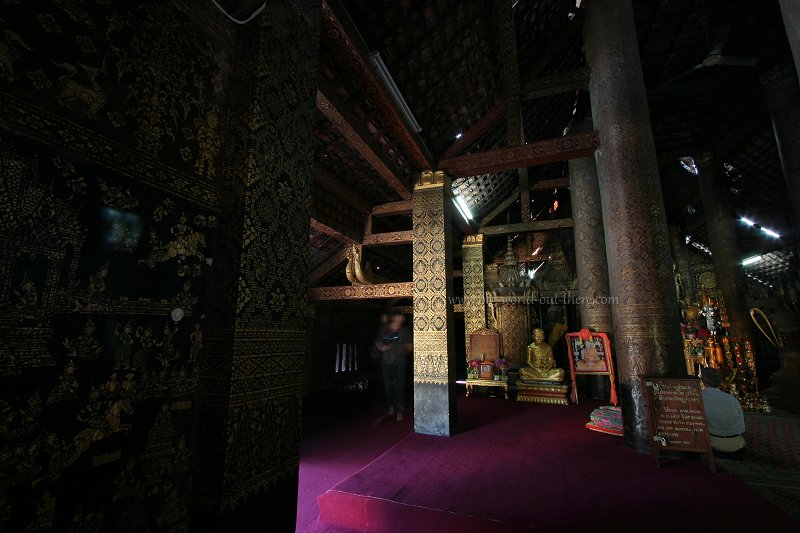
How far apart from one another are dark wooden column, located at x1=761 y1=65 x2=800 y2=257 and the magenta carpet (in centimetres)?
898

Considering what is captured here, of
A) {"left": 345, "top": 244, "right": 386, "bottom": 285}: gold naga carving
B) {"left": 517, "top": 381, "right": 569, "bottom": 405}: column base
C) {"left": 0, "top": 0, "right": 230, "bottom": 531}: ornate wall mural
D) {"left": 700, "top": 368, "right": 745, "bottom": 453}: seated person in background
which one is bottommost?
{"left": 517, "top": 381, "right": 569, "bottom": 405}: column base

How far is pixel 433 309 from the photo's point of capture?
18.7 ft

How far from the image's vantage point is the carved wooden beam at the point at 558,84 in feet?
20.6

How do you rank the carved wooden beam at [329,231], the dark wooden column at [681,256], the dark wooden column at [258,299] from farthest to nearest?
1. the dark wooden column at [681,256]
2. the carved wooden beam at [329,231]
3. the dark wooden column at [258,299]

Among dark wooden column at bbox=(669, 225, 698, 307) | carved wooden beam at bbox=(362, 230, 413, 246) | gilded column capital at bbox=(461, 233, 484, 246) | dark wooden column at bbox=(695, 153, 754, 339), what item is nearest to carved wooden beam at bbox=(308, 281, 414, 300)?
carved wooden beam at bbox=(362, 230, 413, 246)

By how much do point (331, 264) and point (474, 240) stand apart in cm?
518

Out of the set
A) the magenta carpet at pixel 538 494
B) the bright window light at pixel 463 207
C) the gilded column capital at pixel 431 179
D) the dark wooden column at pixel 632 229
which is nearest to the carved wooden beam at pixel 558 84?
the dark wooden column at pixel 632 229

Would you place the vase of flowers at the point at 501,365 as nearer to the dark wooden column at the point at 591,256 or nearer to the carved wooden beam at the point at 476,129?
the dark wooden column at the point at 591,256

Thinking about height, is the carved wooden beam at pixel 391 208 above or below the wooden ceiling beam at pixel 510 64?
below

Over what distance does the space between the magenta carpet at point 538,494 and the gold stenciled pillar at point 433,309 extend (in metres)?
0.79

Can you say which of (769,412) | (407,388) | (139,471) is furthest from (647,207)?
(407,388)

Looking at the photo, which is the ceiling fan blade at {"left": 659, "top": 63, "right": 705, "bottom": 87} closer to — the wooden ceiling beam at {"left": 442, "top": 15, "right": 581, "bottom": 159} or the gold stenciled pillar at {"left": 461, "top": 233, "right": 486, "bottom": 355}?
the wooden ceiling beam at {"left": 442, "top": 15, "right": 581, "bottom": 159}

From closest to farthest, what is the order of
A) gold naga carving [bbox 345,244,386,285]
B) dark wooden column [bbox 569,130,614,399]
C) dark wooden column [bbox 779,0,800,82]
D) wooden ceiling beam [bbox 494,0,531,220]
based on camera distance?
1. dark wooden column [bbox 779,0,800,82]
2. wooden ceiling beam [bbox 494,0,531,220]
3. gold naga carving [bbox 345,244,386,285]
4. dark wooden column [bbox 569,130,614,399]

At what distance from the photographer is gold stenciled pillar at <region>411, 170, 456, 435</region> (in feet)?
17.5
